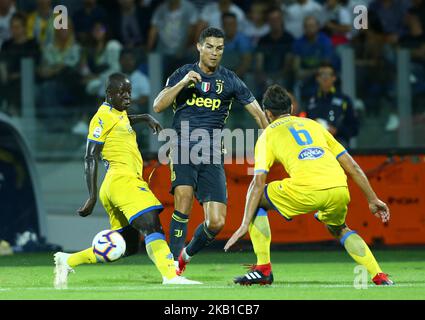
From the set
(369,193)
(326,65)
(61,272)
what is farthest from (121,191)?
(326,65)

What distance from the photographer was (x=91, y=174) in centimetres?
946

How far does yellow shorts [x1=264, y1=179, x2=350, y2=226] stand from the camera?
9078 millimetres

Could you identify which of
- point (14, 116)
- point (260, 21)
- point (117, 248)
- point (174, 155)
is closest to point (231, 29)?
point (260, 21)

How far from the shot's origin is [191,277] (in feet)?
34.7

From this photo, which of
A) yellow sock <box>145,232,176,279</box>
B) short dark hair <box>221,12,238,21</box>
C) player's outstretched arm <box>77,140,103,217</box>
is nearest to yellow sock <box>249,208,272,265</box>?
yellow sock <box>145,232,176,279</box>

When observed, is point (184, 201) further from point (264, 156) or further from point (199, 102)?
point (264, 156)

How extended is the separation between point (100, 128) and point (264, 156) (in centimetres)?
152

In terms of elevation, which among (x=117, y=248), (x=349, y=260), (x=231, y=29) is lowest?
→ (x=349, y=260)

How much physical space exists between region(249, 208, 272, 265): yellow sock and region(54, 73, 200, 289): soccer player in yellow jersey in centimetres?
64

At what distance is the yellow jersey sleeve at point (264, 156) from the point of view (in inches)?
357

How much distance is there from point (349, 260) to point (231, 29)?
4.99 metres

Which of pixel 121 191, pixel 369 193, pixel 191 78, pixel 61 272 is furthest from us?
pixel 191 78
